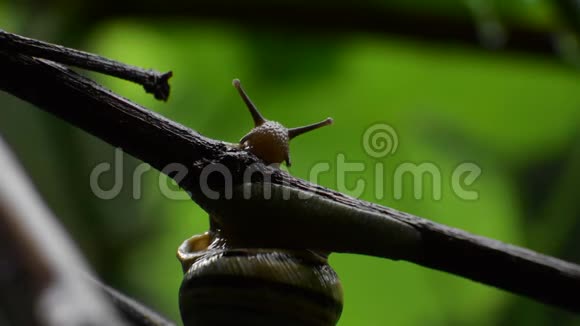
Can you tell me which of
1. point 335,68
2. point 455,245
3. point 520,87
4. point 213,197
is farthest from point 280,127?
point 520,87

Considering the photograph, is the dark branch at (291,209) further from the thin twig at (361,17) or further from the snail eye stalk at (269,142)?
the thin twig at (361,17)

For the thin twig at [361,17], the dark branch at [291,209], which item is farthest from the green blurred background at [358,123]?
the dark branch at [291,209]

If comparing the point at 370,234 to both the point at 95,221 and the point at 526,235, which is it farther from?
the point at 526,235
